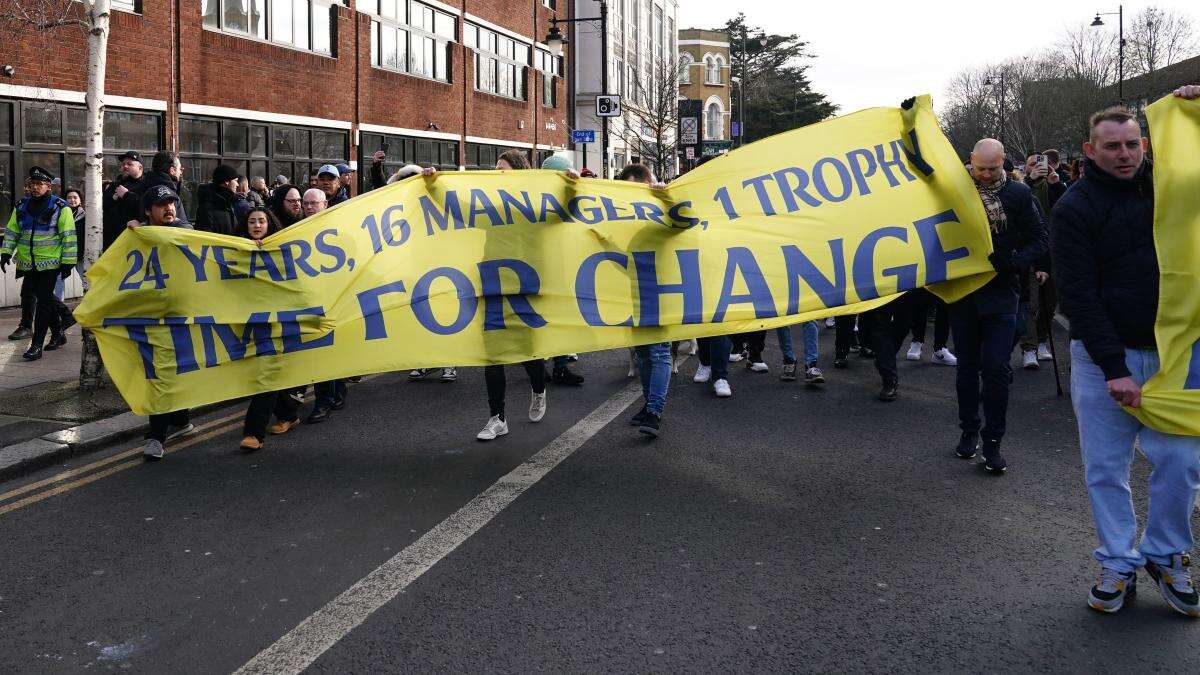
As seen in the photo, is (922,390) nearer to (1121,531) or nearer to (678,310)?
(678,310)

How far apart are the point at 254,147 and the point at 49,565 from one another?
16.8 meters

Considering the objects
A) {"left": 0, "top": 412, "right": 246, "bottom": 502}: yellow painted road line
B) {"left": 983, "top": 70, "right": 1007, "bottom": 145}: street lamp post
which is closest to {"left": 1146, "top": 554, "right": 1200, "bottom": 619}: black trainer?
{"left": 0, "top": 412, "right": 246, "bottom": 502}: yellow painted road line

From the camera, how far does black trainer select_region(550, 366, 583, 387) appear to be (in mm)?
9711

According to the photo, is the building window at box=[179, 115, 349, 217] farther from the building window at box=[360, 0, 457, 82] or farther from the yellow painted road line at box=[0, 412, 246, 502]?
the yellow painted road line at box=[0, 412, 246, 502]

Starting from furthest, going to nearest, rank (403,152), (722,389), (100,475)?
(403,152) → (722,389) → (100,475)

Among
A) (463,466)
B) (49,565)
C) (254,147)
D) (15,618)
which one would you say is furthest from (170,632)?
(254,147)

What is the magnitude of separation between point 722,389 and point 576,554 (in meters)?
4.35

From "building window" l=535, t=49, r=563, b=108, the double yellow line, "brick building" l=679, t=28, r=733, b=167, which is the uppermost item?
"brick building" l=679, t=28, r=733, b=167

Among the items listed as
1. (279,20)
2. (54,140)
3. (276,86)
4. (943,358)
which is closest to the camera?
(943,358)

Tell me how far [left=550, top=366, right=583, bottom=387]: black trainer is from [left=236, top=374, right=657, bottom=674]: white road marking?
245cm

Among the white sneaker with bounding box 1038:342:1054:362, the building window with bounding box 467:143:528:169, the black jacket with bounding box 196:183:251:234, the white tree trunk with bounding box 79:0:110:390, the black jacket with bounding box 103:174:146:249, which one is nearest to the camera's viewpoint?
the black jacket with bounding box 196:183:251:234

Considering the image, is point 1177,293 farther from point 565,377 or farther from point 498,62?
point 498,62

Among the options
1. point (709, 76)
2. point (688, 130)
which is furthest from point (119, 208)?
point (709, 76)

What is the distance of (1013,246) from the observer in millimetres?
6734
